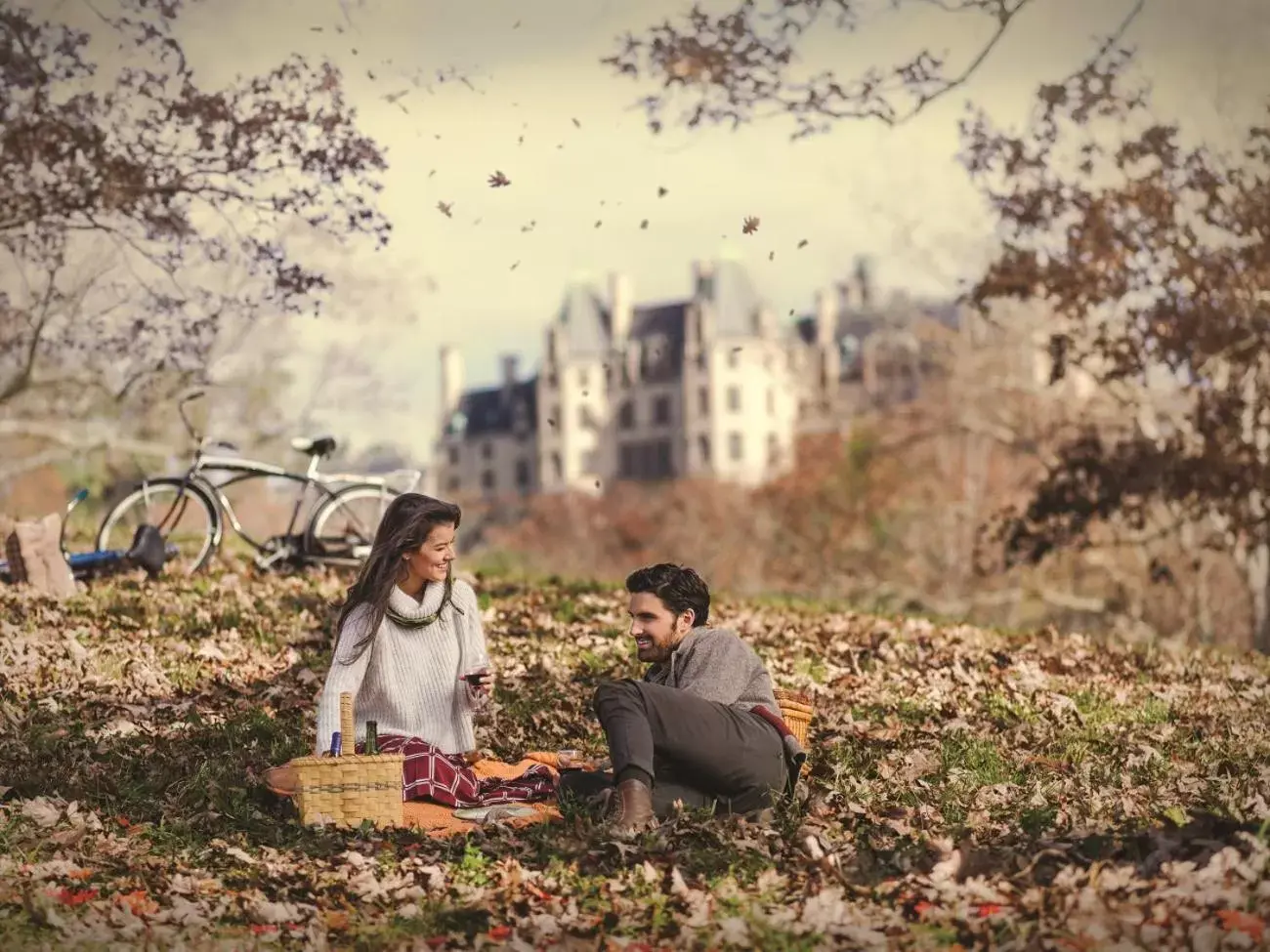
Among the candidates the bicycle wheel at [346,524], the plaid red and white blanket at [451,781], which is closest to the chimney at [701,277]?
the bicycle wheel at [346,524]

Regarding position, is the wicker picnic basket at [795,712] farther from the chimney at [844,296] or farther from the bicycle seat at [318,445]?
the chimney at [844,296]

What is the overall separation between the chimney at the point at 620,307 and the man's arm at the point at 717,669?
89.2 meters

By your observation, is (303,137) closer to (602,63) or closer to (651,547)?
(602,63)

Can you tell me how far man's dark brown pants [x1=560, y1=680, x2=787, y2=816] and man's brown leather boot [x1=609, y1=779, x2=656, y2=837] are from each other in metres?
0.08

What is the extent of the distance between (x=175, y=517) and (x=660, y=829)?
8.83 metres

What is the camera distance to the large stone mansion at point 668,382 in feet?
308

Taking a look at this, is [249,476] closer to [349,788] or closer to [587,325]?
[349,788]

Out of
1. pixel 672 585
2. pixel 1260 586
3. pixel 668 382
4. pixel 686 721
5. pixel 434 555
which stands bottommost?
pixel 686 721

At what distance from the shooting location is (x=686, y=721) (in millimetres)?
7344

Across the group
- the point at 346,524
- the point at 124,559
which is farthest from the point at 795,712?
the point at 124,559

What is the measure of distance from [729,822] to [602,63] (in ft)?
30.3

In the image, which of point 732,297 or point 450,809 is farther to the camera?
point 732,297

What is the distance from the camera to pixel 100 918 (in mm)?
6395

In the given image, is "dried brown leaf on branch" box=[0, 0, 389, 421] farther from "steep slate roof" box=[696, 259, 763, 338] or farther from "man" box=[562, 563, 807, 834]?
"steep slate roof" box=[696, 259, 763, 338]
